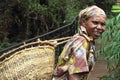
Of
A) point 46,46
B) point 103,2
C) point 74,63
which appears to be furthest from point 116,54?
point 103,2

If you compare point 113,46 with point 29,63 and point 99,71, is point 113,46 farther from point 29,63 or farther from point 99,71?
point 99,71

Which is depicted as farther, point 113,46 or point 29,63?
point 113,46

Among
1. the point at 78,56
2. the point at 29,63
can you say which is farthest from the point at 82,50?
the point at 29,63

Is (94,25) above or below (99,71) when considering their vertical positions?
above

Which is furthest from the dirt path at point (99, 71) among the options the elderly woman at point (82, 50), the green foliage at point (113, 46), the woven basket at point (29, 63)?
the elderly woman at point (82, 50)

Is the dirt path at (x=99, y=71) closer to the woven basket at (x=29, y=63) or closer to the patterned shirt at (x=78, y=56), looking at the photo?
the woven basket at (x=29, y=63)

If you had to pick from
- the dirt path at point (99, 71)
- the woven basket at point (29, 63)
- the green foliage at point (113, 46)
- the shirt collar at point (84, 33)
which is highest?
the shirt collar at point (84, 33)

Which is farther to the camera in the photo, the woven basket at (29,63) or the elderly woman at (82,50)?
the woven basket at (29,63)

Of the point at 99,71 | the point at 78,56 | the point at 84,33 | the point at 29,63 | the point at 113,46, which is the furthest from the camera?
the point at 99,71

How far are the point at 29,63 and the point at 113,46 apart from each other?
201cm

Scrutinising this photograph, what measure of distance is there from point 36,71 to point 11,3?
558 cm

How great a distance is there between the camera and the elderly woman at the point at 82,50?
8.98 feet

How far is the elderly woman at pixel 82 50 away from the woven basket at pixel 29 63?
0.46 m

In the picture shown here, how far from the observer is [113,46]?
5125mm
